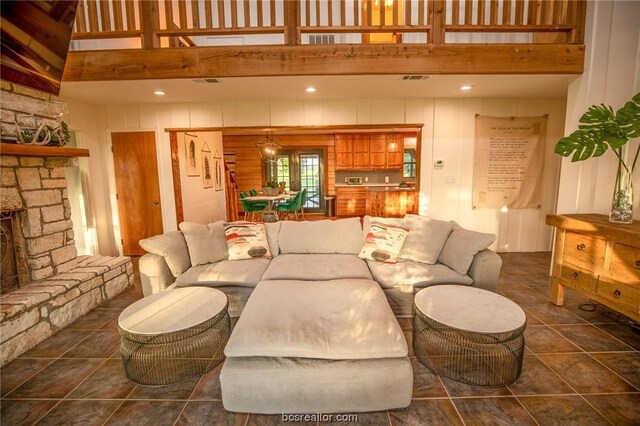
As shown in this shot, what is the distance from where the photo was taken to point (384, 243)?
9.52 ft

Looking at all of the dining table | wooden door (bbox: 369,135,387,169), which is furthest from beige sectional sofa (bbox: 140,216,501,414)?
wooden door (bbox: 369,135,387,169)

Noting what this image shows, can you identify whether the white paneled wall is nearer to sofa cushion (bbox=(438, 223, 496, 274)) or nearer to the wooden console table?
the wooden console table

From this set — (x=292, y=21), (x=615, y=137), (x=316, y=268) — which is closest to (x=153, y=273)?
(x=316, y=268)

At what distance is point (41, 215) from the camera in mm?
2732

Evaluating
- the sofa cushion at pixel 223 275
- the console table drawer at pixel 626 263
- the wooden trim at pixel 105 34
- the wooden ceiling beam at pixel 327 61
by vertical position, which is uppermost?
the wooden trim at pixel 105 34

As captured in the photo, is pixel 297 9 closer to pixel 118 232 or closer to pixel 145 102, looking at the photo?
pixel 145 102

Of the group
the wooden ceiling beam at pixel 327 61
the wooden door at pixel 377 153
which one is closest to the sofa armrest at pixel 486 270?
the wooden ceiling beam at pixel 327 61

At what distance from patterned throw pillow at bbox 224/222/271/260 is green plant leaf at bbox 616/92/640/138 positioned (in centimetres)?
317

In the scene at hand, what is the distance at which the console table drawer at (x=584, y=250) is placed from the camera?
95.0 inches

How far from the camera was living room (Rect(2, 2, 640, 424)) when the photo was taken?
3.01 meters

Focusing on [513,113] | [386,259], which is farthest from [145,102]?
[513,113]

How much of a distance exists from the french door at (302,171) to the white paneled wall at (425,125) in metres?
4.34

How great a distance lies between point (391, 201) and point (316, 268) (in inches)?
191

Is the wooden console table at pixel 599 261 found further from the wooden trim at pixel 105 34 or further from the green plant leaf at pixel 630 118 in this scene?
the wooden trim at pixel 105 34
